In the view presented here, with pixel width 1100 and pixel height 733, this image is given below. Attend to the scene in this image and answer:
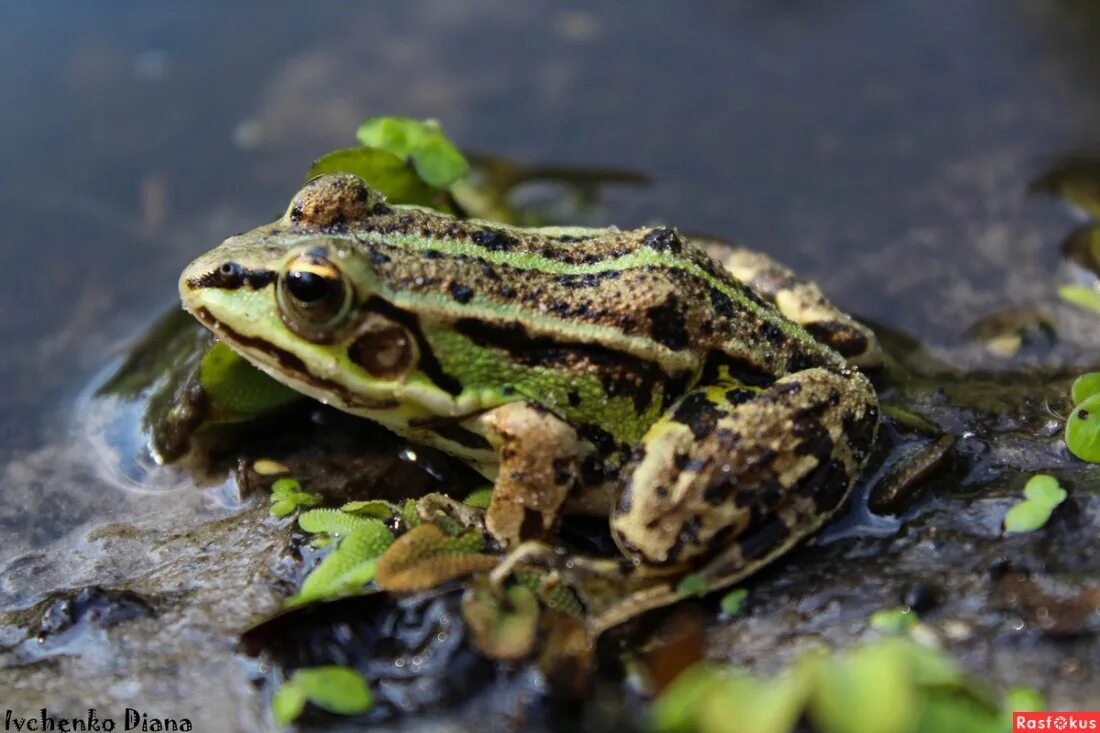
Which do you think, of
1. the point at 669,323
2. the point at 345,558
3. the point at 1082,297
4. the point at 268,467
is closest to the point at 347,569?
the point at 345,558

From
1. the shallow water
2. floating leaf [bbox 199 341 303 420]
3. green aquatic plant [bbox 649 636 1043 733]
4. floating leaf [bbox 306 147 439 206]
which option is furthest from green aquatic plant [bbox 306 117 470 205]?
green aquatic plant [bbox 649 636 1043 733]

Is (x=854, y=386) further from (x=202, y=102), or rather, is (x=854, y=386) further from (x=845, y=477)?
(x=202, y=102)

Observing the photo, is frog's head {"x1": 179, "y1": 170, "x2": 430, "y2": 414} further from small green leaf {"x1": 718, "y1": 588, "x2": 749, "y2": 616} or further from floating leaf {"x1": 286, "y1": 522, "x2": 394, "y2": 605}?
small green leaf {"x1": 718, "y1": 588, "x2": 749, "y2": 616}

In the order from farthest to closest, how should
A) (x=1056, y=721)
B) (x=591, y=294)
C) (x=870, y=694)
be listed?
(x=591, y=294), (x=1056, y=721), (x=870, y=694)

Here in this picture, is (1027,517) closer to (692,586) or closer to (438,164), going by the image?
(692,586)

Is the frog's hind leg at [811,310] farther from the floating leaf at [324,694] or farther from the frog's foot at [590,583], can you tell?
the floating leaf at [324,694]

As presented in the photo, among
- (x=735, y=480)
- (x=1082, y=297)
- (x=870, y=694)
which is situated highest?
(x=1082, y=297)

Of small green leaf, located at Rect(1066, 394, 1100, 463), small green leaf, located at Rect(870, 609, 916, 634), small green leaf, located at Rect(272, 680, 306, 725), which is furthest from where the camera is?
small green leaf, located at Rect(1066, 394, 1100, 463)
